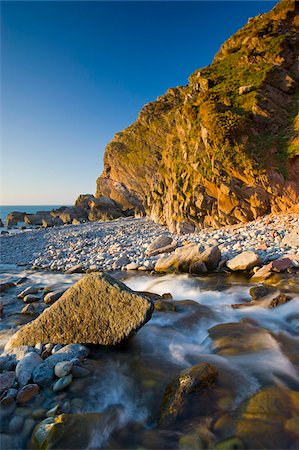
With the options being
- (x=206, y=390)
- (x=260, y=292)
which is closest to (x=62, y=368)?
(x=206, y=390)

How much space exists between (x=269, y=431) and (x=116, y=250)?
1287 cm

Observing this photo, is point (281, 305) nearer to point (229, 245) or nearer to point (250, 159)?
point (229, 245)

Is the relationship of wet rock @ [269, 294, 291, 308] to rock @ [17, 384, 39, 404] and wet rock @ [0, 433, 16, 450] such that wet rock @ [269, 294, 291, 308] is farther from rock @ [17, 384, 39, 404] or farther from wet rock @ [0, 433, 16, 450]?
wet rock @ [0, 433, 16, 450]

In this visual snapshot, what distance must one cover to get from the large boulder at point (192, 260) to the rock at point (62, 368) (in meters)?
6.98

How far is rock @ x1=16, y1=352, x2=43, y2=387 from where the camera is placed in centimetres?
413

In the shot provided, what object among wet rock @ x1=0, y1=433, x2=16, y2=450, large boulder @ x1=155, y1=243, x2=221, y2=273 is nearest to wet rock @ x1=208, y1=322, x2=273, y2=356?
wet rock @ x1=0, y1=433, x2=16, y2=450

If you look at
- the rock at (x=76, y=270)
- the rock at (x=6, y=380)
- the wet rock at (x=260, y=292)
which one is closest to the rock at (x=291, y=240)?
the wet rock at (x=260, y=292)

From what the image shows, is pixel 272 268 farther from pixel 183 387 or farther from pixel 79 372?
pixel 79 372

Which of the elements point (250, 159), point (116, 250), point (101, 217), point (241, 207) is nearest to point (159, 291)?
point (116, 250)

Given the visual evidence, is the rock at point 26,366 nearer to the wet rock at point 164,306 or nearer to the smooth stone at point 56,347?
the smooth stone at point 56,347

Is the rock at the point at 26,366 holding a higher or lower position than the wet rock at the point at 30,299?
higher

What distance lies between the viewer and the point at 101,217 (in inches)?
1982

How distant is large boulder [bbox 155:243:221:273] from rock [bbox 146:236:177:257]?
1.70 meters

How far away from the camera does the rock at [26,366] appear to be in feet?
13.5
